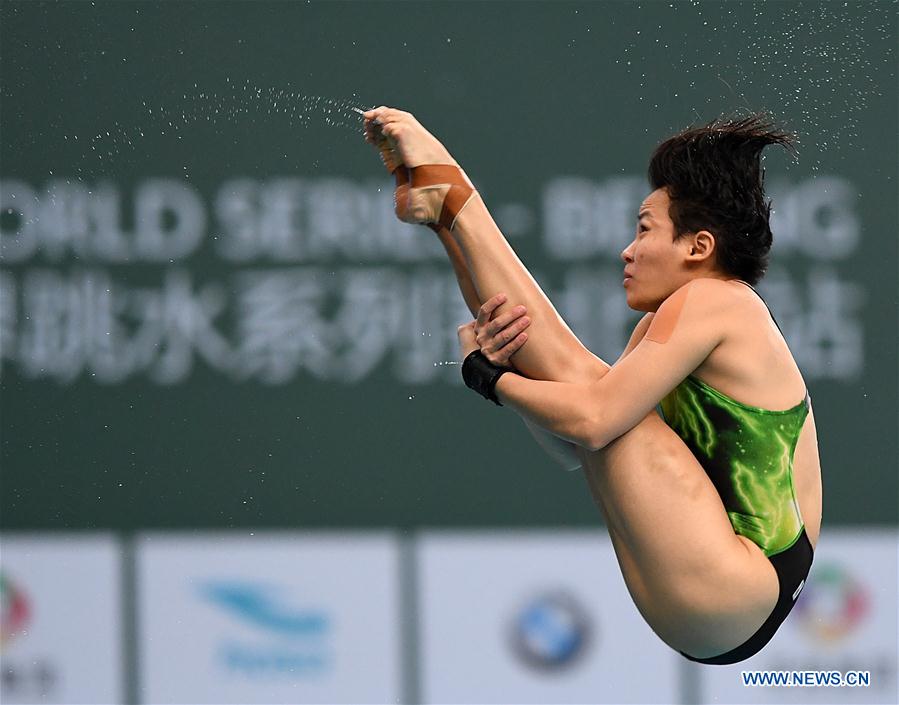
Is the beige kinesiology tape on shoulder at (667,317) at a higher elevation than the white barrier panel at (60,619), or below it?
higher

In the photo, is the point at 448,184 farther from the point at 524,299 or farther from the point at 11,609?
the point at 11,609

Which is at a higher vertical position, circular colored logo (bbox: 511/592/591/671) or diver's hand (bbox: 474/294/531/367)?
diver's hand (bbox: 474/294/531/367)

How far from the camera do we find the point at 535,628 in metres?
4.33

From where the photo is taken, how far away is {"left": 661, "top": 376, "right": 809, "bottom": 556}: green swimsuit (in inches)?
92.6

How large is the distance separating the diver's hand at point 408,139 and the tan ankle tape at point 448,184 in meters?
0.01

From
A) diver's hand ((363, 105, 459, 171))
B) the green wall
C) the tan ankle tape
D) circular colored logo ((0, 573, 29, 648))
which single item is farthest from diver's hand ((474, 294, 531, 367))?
circular colored logo ((0, 573, 29, 648))

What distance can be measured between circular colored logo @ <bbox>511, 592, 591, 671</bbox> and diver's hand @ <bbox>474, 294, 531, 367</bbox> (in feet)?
6.80

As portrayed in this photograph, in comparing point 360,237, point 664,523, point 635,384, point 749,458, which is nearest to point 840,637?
point 360,237

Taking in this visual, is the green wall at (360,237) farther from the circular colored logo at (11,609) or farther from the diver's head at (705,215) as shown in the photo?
the diver's head at (705,215)

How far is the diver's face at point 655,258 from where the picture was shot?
2.42 m

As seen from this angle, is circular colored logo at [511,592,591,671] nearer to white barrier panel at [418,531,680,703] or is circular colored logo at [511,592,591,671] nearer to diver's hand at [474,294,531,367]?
white barrier panel at [418,531,680,703]

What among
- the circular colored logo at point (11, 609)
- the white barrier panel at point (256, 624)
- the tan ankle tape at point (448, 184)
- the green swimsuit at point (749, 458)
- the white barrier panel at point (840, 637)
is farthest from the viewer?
the circular colored logo at point (11, 609)

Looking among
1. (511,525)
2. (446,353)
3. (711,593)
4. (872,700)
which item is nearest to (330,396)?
(446,353)

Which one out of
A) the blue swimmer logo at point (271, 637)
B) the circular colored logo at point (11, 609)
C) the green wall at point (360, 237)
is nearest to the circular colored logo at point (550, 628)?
the green wall at point (360, 237)
